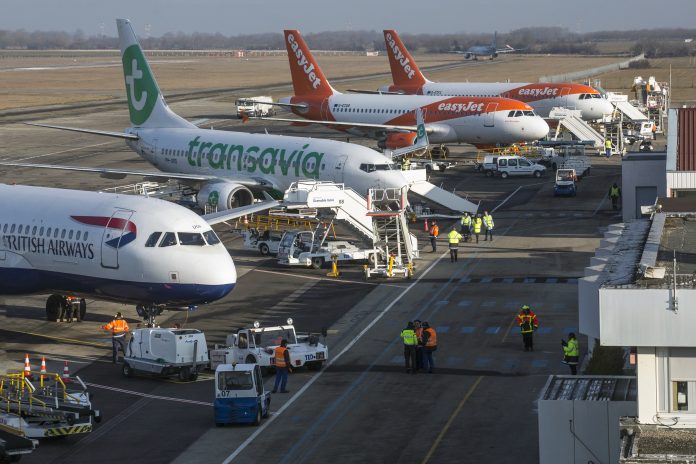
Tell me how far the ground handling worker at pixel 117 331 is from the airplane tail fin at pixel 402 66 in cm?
7719

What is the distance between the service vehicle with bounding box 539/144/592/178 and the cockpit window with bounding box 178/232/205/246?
50.5 meters

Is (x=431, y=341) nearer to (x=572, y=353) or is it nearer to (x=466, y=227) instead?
(x=572, y=353)

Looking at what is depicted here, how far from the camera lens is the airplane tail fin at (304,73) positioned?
106 meters

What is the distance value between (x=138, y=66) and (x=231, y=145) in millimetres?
7921

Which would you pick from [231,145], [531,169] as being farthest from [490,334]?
[531,169]

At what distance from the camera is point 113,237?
145 feet

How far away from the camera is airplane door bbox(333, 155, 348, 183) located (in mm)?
66000

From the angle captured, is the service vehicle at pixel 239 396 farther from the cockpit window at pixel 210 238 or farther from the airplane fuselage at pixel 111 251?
the cockpit window at pixel 210 238

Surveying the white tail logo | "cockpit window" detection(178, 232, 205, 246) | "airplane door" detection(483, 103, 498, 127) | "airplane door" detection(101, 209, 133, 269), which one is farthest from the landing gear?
"airplane door" detection(483, 103, 498, 127)

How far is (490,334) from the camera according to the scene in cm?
4553

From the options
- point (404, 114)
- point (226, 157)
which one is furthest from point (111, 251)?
point (404, 114)

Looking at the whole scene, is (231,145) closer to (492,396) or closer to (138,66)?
(138,66)

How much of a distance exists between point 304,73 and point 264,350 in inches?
2745

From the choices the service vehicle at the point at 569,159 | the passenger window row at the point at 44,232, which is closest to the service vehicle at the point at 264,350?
the passenger window row at the point at 44,232
